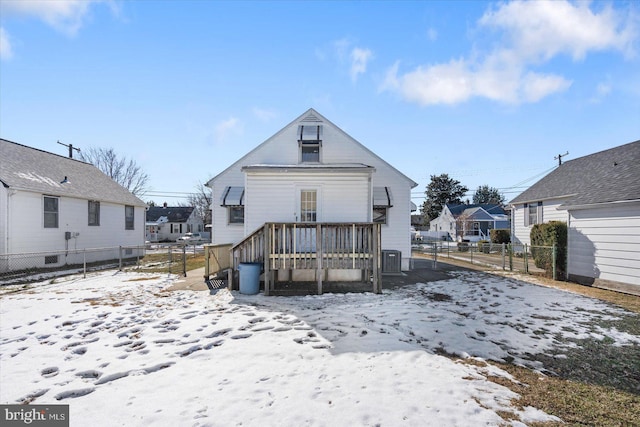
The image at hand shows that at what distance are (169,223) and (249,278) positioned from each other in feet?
141

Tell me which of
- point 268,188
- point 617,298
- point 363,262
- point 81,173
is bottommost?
point 617,298

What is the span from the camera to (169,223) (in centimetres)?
4550

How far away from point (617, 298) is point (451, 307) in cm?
537

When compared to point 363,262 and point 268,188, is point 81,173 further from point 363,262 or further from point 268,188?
point 363,262

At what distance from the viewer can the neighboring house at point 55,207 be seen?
12.8 metres

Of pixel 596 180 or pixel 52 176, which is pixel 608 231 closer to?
pixel 596 180

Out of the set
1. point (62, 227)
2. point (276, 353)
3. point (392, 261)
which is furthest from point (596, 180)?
point (62, 227)

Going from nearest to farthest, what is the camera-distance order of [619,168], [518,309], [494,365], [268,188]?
[494,365] → [518,309] → [268,188] → [619,168]

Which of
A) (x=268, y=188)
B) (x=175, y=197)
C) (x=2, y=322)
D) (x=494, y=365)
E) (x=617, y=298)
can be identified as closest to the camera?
(x=494, y=365)

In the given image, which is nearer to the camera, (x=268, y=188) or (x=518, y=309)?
(x=518, y=309)

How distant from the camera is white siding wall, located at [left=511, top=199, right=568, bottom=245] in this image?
18.9 meters

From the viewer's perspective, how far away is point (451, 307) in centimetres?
716

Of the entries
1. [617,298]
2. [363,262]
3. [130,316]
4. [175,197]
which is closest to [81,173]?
[130,316]

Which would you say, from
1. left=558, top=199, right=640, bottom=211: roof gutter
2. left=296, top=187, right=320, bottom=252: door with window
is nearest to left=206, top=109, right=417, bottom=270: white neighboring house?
left=296, top=187, right=320, bottom=252: door with window
